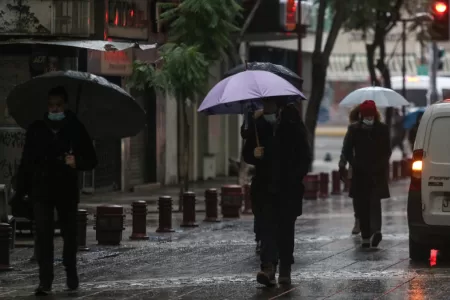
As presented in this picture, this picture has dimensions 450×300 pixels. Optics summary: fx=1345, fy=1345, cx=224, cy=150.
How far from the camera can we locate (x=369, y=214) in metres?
16.5

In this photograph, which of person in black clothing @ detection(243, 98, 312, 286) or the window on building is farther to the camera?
the window on building

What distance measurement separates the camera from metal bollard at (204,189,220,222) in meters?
20.8

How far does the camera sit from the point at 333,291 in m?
12.1

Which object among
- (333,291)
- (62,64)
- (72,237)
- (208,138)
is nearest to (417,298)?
(333,291)

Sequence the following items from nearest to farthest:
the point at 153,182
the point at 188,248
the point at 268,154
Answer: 1. the point at 268,154
2. the point at 188,248
3. the point at 153,182

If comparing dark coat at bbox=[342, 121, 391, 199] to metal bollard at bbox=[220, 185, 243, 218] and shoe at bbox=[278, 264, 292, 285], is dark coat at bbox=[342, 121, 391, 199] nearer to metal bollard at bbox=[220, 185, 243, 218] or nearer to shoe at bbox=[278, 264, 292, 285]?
shoe at bbox=[278, 264, 292, 285]

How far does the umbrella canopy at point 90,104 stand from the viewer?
13203 millimetres

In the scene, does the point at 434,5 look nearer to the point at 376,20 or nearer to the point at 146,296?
the point at 376,20

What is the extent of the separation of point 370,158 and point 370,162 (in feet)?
0.17

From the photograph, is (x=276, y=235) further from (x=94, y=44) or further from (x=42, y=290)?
(x=94, y=44)

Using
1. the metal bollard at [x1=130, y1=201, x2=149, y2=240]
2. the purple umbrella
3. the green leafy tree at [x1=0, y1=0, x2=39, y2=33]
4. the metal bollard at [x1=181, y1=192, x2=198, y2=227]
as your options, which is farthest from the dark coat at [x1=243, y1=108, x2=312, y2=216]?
the green leafy tree at [x1=0, y1=0, x2=39, y2=33]

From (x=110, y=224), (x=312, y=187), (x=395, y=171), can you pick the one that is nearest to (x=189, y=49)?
(x=110, y=224)

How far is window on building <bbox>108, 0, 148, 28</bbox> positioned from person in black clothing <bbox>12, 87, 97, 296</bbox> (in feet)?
38.7

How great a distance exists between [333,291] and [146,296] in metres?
1.69
